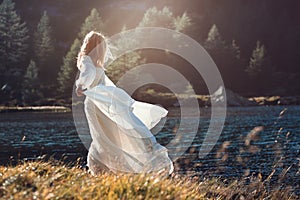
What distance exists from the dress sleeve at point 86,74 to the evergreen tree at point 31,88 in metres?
59.0

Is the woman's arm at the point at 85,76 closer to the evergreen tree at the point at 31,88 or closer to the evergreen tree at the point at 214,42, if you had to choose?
the evergreen tree at the point at 31,88

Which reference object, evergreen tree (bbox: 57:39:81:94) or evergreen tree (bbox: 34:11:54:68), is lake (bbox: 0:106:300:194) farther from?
evergreen tree (bbox: 34:11:54:68)

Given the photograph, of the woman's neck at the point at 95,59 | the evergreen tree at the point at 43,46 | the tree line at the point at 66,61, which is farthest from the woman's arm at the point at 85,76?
the evergreen tree at the point at 43,46

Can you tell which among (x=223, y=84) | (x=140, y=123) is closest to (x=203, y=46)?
(x=223, y=84)

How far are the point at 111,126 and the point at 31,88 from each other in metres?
61.5

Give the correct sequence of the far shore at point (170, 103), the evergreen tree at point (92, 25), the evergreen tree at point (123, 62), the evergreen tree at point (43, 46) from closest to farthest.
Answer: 1. the far shore at point (170, 103)
2. the evergreen tree at point (123, 62)
3. the evergreen tree at point (92, 25)
4. the evergreen tree at point (43, 46)

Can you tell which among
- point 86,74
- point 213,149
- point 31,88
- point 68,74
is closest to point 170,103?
point 68,74

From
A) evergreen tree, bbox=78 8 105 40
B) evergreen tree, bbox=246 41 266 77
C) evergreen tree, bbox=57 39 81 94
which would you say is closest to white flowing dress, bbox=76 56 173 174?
evergreen tree, bbox=57 39 81 94

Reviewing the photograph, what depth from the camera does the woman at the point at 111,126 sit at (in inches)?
340

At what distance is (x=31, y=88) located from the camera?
68.2m

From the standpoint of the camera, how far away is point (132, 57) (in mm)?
67375

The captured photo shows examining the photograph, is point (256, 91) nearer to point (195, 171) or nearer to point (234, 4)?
point (234, 4)

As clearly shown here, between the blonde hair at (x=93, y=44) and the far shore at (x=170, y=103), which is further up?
the blonde hair at (x=93, y=44)

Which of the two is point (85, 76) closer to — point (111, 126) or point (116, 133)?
point (111, 126)
